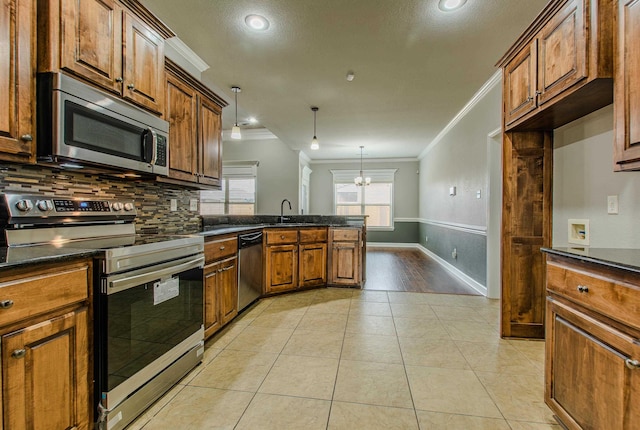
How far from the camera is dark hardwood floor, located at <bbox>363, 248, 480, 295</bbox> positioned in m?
3.99

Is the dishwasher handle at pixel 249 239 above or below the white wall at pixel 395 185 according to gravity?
below

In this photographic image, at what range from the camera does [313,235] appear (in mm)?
3848

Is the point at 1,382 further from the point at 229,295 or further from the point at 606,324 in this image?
the point at 606,324

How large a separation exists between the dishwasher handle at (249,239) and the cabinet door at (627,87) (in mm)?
→ 2723

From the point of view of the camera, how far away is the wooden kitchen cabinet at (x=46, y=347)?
3.26ft

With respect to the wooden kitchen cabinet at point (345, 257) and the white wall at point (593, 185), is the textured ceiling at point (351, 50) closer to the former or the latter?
the white wall at point (593, 185)

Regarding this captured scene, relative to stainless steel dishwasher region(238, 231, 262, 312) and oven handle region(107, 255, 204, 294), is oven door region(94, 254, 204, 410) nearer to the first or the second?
oven handle region(107, 255, 204, 294)

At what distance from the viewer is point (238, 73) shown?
3.29 m

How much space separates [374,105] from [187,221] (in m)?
3.03

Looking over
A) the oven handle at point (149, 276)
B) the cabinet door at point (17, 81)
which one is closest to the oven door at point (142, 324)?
the oven handle at point (149, 276)

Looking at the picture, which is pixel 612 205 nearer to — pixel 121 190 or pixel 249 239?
pixel 249 239

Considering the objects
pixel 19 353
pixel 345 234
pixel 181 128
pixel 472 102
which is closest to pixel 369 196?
pixel 472 102

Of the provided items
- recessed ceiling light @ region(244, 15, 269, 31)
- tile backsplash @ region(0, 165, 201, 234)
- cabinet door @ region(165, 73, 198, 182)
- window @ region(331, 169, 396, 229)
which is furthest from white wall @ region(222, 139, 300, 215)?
recessed ceiling light @ region(244, 15, 269, 31)

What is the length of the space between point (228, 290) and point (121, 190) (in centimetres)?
117
